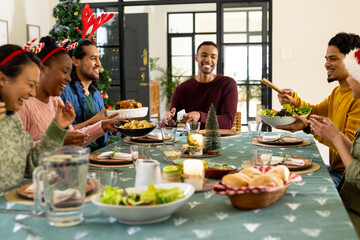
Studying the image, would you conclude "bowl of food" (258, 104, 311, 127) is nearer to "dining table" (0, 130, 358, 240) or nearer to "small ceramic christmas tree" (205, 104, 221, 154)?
"small ceramic christmas tree" (205, 104, 221, 154)

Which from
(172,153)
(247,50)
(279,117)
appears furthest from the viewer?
(247,50)

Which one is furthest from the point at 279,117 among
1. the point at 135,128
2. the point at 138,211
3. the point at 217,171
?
the point at 138,211

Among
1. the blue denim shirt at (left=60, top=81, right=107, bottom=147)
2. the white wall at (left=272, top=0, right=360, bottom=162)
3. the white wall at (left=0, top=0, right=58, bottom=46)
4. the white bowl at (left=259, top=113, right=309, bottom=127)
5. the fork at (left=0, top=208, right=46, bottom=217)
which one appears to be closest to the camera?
the fork at (left=0, top=208, right=46, bottom=217)

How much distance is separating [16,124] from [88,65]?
4.59ft

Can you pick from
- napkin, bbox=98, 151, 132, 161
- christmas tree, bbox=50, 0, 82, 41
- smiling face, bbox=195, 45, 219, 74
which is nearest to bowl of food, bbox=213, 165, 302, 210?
napkin, bbox=98, 151, 132, 161

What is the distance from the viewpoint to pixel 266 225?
106cm

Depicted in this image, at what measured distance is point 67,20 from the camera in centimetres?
501

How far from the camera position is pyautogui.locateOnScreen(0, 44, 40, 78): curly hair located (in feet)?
5.04

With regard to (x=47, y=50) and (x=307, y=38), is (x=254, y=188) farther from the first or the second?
(x=307, y=38)

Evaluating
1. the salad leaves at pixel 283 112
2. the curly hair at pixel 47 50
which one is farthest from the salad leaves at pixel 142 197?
the salad leaves at pixel 283 112

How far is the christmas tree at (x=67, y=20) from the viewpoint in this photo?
197 inches

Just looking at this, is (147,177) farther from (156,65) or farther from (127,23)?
(156,65)

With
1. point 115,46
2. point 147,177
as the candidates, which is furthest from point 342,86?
point 115,46

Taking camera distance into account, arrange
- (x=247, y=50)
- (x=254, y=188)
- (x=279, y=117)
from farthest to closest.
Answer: (x=247, y=50) → (x=279, y=117) → (x=254, y=188)
